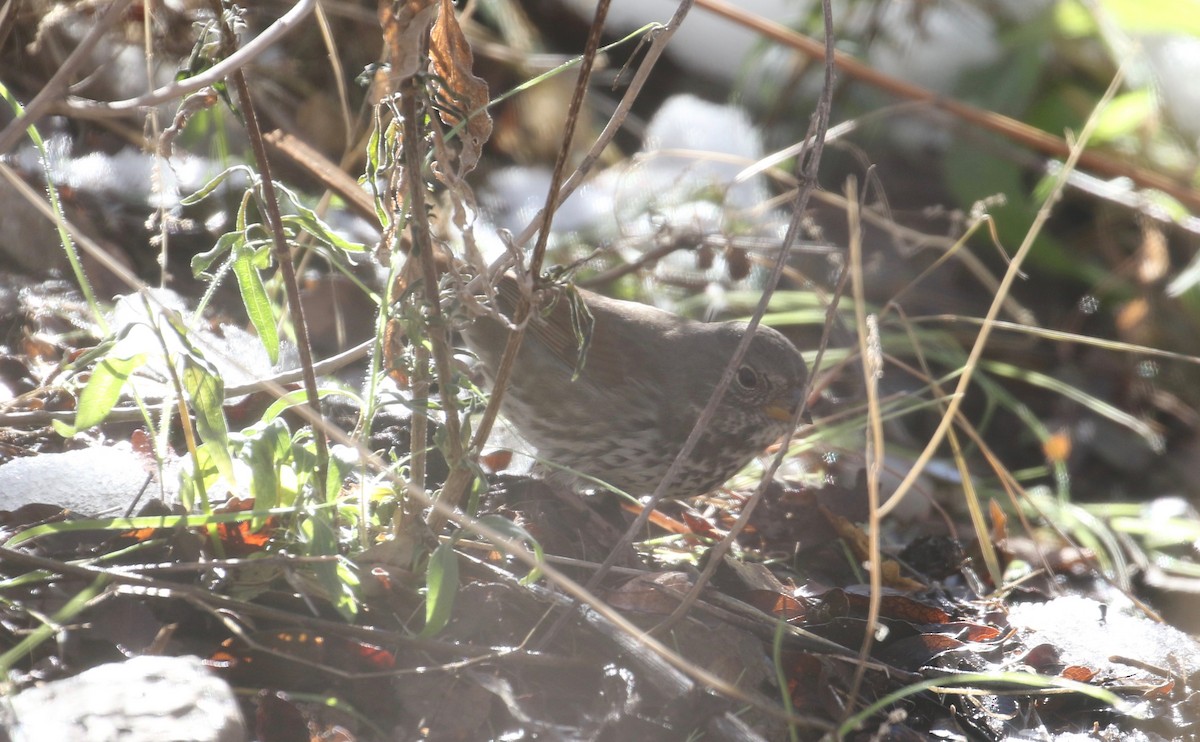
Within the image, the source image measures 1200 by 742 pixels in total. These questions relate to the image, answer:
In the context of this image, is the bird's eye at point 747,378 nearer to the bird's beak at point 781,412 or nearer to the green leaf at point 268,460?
the bird's beak at point 781,412

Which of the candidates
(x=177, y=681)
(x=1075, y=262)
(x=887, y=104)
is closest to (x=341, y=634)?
(x=177, y=681)

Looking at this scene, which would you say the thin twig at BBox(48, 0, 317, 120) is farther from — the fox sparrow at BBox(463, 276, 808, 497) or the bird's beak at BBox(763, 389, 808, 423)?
the bird's beak at BBox(763, 389, 808, 423)

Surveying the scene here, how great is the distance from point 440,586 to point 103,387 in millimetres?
693

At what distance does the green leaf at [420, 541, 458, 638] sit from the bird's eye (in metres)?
1.72

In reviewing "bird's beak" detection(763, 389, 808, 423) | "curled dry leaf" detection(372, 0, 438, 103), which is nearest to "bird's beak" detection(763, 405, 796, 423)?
"bird's beak" detection(763, 389, 808, 423)

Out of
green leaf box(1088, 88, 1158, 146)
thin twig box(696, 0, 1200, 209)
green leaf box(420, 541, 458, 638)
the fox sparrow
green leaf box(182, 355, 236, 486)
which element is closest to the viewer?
green leaf box(420, 541, 458, 638)

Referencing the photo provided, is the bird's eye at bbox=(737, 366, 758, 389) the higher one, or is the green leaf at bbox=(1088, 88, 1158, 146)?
the green leaf at bbox=(1088, 88, 1158, 146)

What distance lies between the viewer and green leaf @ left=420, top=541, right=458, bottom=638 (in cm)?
184

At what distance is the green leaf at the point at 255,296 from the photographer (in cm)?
204

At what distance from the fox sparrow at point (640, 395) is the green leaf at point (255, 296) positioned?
119 centimetres

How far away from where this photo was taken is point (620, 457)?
334 cm

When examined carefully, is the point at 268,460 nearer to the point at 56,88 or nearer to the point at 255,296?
the point at 255,296

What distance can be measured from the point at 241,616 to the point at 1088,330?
4.47 meters

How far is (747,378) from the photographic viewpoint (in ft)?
11.3
